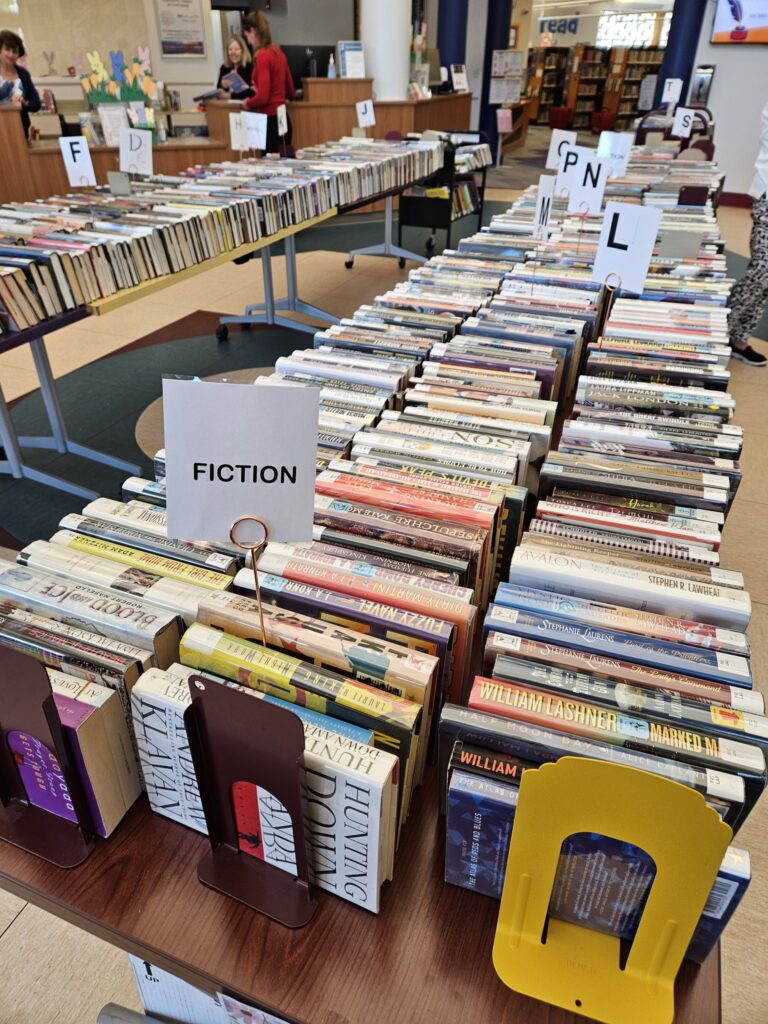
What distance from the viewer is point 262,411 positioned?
81 centimetres

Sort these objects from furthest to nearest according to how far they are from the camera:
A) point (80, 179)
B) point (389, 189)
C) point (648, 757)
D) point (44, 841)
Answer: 1. point (389, 189)
2. point (80, 179)
3. point (44, 841)
4. point (648, 757)

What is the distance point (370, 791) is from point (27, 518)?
101 inches

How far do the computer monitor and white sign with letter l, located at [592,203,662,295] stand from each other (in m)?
7.18

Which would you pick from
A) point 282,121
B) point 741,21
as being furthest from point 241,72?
point 741,21

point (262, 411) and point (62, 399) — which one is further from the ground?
point (262, 411)

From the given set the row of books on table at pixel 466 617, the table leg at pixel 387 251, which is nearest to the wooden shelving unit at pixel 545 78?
the table leg at pixel 387 251

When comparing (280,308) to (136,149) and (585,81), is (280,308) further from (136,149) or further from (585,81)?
(585,81)

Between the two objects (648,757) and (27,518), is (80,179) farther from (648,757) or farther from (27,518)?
(648,757)

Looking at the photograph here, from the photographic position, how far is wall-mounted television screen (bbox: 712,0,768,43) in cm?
791

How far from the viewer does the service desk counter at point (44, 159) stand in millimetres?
6262

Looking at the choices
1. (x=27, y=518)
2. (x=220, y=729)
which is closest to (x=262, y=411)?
(x=220, y=729)

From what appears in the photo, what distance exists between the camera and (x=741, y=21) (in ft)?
26.3

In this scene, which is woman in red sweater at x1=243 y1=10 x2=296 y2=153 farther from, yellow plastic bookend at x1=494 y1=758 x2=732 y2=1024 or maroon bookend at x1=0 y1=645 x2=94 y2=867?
yellow plastic bookend at x1=494 y1=758 x2=732 y2=1024

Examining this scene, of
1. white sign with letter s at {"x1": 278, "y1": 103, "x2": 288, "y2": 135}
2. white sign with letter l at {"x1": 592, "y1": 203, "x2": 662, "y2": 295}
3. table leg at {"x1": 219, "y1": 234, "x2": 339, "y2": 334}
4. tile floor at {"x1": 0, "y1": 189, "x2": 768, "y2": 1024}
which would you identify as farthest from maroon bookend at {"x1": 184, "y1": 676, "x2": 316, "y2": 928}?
white sign with letter s at {"x1": 278, "y1": 103, "x2": 288, "y2": 135}
